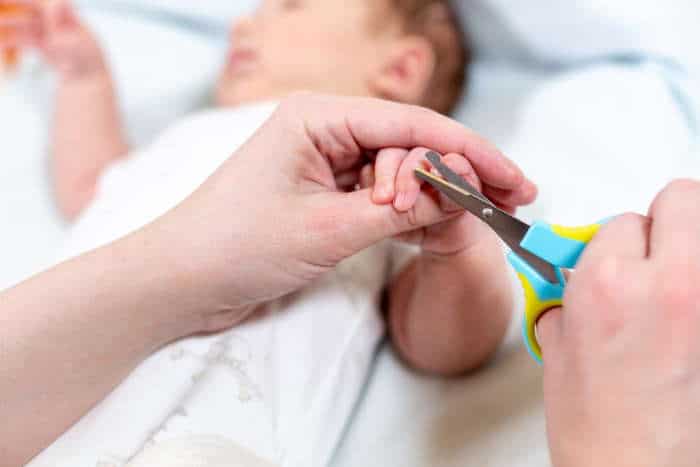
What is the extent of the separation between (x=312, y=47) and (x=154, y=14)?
1.46 feet

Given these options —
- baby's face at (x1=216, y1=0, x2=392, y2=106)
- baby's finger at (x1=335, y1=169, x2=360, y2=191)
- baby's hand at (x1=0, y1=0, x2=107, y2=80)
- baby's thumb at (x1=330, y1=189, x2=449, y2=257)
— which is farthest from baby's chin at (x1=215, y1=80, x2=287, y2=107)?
baby's thumb at (x1=330, y1=189, x2=449, y2=257)

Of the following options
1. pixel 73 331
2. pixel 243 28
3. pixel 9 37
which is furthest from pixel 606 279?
pixel 9 37

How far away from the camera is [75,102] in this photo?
1.16 m

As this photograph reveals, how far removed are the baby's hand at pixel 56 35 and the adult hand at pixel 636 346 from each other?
37.9 inches

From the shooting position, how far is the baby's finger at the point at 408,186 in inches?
24.6

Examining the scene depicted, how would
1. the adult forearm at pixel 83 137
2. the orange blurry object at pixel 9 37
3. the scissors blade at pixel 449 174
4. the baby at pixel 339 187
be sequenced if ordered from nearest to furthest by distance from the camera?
the scissors blade at pixel 449 174 < the baby at pixel 339 187 < the adult forearm at pixel 83 137 < the orange blurry object at pixel 9 37

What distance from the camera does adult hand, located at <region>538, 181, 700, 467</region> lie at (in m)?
0.44

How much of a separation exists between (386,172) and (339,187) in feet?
0.35

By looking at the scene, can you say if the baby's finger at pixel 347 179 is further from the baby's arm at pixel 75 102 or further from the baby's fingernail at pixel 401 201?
the baby's arm at pixel 75 102

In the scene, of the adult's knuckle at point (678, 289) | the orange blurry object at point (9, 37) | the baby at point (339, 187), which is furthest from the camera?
the orange blurry object at point (9, 37)

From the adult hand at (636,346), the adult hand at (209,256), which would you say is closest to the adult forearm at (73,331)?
the adult hand at (209,256)

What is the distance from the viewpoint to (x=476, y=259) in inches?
29.7

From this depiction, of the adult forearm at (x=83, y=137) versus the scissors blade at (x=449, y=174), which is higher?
the scissors blade at (x=449, y=174)

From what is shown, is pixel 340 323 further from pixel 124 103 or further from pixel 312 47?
pixel 124 103
